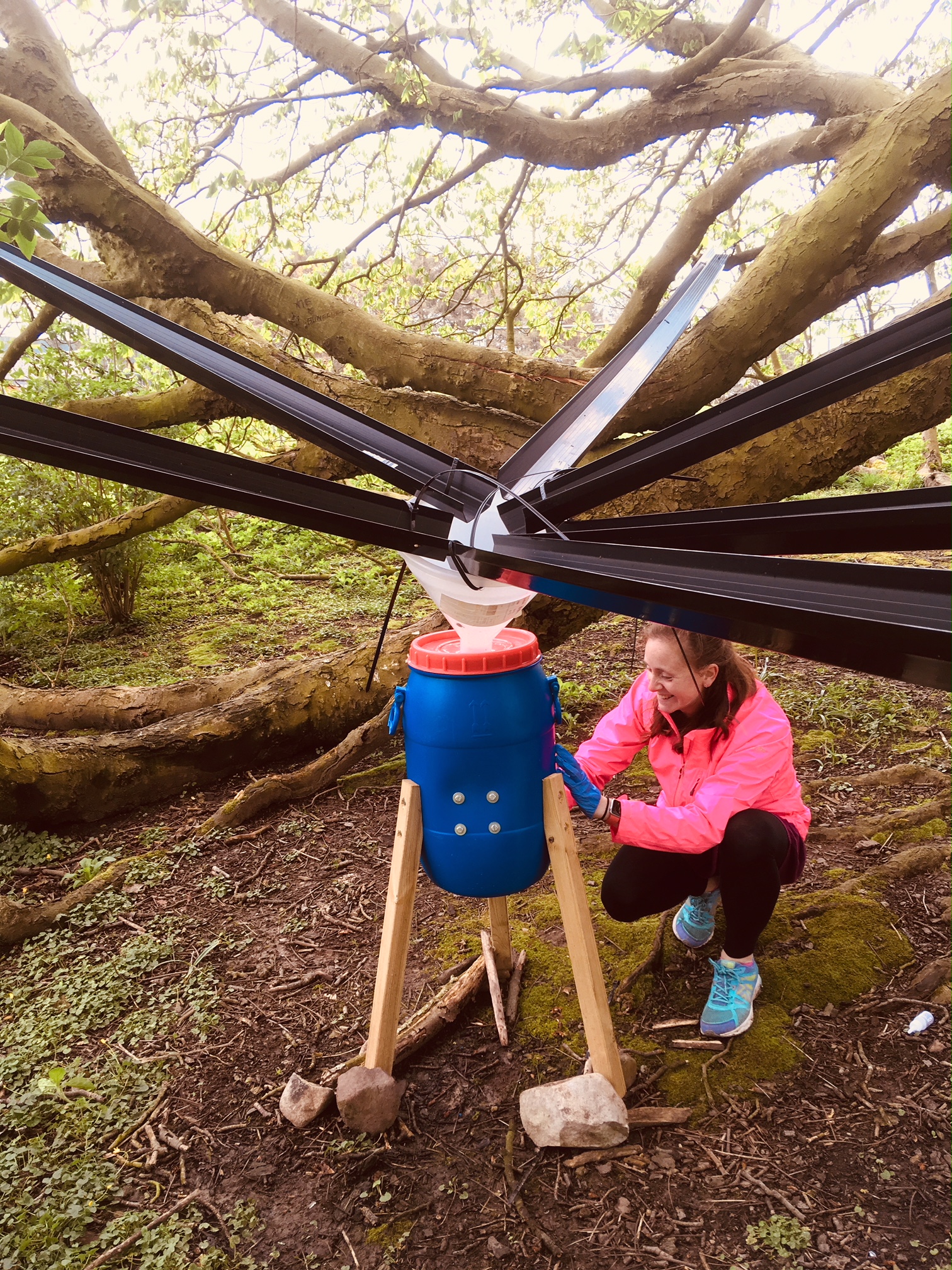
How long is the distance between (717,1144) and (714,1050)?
29cm

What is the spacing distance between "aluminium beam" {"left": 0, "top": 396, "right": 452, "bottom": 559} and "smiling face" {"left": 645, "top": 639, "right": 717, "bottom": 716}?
3.30 ft

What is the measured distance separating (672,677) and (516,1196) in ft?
4.21

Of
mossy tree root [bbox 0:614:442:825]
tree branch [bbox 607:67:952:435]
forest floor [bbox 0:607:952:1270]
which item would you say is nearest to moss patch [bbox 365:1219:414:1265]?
forest floor [bbox 0:607:952:1270]

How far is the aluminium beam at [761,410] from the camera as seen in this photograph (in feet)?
3.93

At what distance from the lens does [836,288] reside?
4.18 m

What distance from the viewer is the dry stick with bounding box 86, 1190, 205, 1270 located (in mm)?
1590

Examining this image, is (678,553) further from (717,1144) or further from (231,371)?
(717,1144)

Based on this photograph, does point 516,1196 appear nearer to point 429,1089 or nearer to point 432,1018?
point 429,1089

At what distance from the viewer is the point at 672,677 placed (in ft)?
6.48

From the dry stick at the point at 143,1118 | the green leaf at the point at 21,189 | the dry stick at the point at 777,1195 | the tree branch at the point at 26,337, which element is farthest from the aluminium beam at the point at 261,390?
the tree branch at the point at 26,337

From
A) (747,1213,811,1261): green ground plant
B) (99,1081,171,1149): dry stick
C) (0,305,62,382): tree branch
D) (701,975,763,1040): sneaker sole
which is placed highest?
(0,305,62,382): tree branch

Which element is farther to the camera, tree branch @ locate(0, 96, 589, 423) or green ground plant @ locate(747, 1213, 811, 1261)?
tree branch @ locate(0, 96, 589, 423)

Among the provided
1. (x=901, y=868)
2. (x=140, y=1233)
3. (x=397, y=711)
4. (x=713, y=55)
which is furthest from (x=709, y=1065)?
(x=713, y=55)

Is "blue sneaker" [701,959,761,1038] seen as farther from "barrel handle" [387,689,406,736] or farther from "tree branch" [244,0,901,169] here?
"tree branch" [244,0,901,169]
